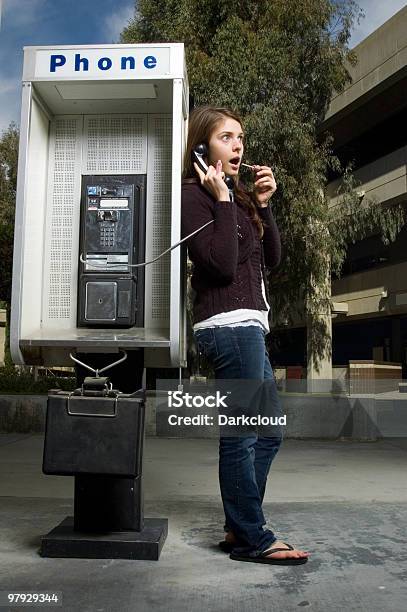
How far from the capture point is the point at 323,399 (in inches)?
318

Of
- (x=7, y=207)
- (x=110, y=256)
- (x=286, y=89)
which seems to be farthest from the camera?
(x=7, y=207)

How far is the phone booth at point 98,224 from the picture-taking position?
2912 millimetres

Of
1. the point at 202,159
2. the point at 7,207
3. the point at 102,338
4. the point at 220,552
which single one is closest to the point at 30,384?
the point at 102,338

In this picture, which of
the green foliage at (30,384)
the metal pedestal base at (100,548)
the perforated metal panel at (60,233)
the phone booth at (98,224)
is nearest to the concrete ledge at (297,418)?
the green foliage at (30,384)

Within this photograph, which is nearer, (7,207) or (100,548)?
(100,548)

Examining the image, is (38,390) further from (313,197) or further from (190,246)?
(190,246)

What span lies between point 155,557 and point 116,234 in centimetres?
158

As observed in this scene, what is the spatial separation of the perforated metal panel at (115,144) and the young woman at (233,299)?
0.66 metres

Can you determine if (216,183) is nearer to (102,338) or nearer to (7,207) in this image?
(102,338)

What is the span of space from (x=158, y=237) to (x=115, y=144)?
1.99ft

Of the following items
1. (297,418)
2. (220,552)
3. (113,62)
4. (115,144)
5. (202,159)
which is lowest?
(220,552)

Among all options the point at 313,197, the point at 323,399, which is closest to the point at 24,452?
the point at 323,399

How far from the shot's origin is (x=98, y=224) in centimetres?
→ 327

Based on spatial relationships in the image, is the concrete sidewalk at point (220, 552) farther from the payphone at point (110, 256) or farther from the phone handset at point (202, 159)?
the phone handset at point (202, 159)
